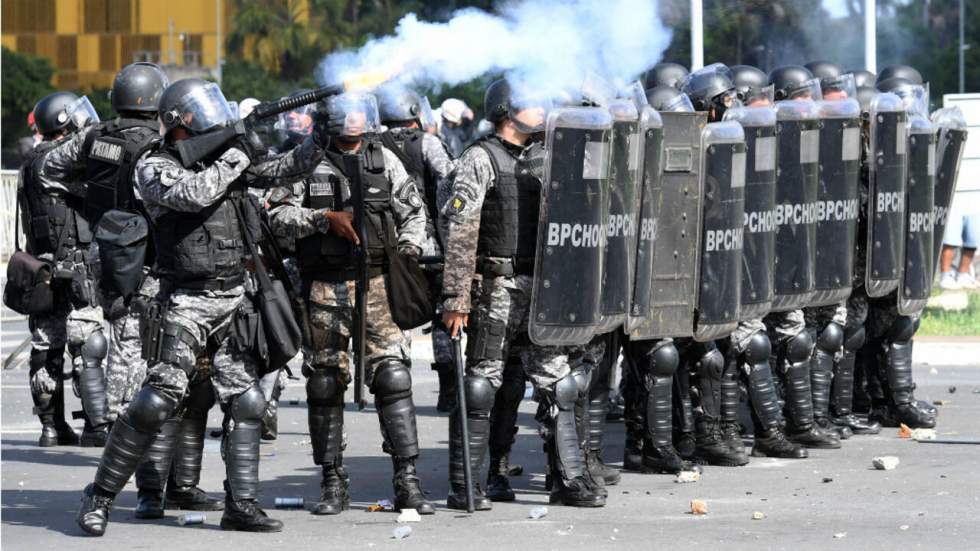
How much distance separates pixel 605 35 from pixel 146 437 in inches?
152

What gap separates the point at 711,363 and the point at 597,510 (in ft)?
5.13

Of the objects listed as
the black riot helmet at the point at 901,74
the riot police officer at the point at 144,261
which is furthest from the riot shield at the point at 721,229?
the black riot helmet at the point at 901,74

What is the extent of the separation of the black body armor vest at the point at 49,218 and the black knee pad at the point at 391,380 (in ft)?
10.9

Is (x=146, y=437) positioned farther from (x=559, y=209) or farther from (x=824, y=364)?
(x=824, y=364)

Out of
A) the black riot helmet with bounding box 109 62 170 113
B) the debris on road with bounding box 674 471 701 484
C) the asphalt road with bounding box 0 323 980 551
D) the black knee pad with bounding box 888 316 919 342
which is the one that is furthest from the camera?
the black knee pad with bounding box 888 316 919 342

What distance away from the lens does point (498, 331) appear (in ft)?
27.0

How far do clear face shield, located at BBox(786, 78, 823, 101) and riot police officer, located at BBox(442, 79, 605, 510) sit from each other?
8.36 feet

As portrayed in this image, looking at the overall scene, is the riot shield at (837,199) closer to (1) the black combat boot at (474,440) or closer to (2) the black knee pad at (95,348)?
(1) the black combat boot at (474,440)

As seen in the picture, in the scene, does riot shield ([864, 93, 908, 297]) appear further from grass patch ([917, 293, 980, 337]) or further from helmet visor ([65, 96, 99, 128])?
grass patch ([917, 293, 980, 337])

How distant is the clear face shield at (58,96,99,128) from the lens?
1088 centimetres

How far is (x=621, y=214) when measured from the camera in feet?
27.5

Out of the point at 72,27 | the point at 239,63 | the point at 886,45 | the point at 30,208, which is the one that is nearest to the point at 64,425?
the point at 30,208

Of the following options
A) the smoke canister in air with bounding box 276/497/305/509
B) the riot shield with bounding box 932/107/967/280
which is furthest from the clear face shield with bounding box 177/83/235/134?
the riot shield with bounding box 932/107/967/280

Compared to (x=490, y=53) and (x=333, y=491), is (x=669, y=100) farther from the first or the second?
(x=333, y=491)
